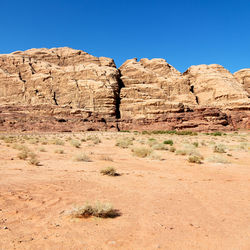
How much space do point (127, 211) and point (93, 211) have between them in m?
0.70

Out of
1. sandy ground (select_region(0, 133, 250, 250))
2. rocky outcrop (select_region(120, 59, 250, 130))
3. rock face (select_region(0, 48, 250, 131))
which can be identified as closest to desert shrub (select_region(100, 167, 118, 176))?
sandy ground (select_region(0, 133, 250, 250))

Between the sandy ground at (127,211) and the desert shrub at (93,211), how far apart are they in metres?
0.13

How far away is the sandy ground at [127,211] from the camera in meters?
2.84

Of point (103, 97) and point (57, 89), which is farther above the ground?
point (57, 89)

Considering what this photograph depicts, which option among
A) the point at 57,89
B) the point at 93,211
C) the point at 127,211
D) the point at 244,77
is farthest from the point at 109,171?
the point at 244,77

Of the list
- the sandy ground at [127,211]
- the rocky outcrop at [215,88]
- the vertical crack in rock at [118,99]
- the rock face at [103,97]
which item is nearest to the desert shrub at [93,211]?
the sandy ground at [127,211]

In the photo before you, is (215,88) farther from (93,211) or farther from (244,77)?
(93,211)

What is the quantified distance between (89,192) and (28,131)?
136 feet

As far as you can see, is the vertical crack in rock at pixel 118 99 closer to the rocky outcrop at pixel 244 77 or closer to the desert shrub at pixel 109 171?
the rocky outcrop at pixel 244 77

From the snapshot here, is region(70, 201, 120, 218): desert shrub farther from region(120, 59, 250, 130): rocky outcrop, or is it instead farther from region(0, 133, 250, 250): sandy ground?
region(120, 59, 250, 130): rocky outcrop

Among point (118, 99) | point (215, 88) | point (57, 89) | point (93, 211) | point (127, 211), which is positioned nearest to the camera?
point (93, 211)

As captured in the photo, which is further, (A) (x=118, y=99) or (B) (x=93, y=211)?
(A) (x=118, y=99)

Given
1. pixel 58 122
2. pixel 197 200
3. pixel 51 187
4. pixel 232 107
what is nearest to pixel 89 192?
pixel 51 187

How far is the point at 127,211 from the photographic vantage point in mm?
3918
